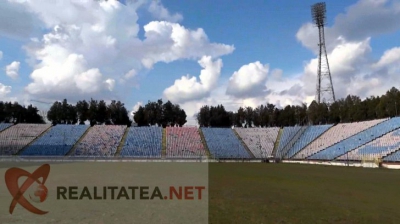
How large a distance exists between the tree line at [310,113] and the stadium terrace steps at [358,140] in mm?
16201

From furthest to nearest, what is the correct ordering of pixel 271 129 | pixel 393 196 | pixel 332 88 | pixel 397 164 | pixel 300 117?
1. pixel 300 117
2. pixel 271 129
3. pixel 332 88
4. pixel 397 164
5. pixel 393 196

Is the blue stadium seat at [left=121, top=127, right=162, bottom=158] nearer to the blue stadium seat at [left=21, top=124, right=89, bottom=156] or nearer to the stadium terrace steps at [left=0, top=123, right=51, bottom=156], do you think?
the blue stadium seat at [left=21, top=124, right=89, bottom=156]

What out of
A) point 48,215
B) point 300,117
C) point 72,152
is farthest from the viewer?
point 300,117

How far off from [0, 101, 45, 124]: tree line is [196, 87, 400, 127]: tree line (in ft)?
158

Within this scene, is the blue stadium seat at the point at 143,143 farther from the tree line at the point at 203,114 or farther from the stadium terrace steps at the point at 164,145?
the tree line at the point at 203,114

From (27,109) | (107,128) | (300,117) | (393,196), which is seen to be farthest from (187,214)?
(27,109)

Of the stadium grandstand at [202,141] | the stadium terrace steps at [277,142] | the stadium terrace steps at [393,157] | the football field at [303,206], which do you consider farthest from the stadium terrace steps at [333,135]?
the football field at [303,206]

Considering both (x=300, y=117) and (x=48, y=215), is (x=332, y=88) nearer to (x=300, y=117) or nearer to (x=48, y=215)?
(x=300, y=117)

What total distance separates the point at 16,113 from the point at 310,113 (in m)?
77.3

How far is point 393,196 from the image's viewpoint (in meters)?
19.0

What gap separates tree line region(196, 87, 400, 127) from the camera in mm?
77188

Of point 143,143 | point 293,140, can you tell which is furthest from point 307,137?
point 143,143

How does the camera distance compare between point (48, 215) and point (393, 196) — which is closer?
point (48, 215)

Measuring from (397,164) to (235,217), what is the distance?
1580 inches
